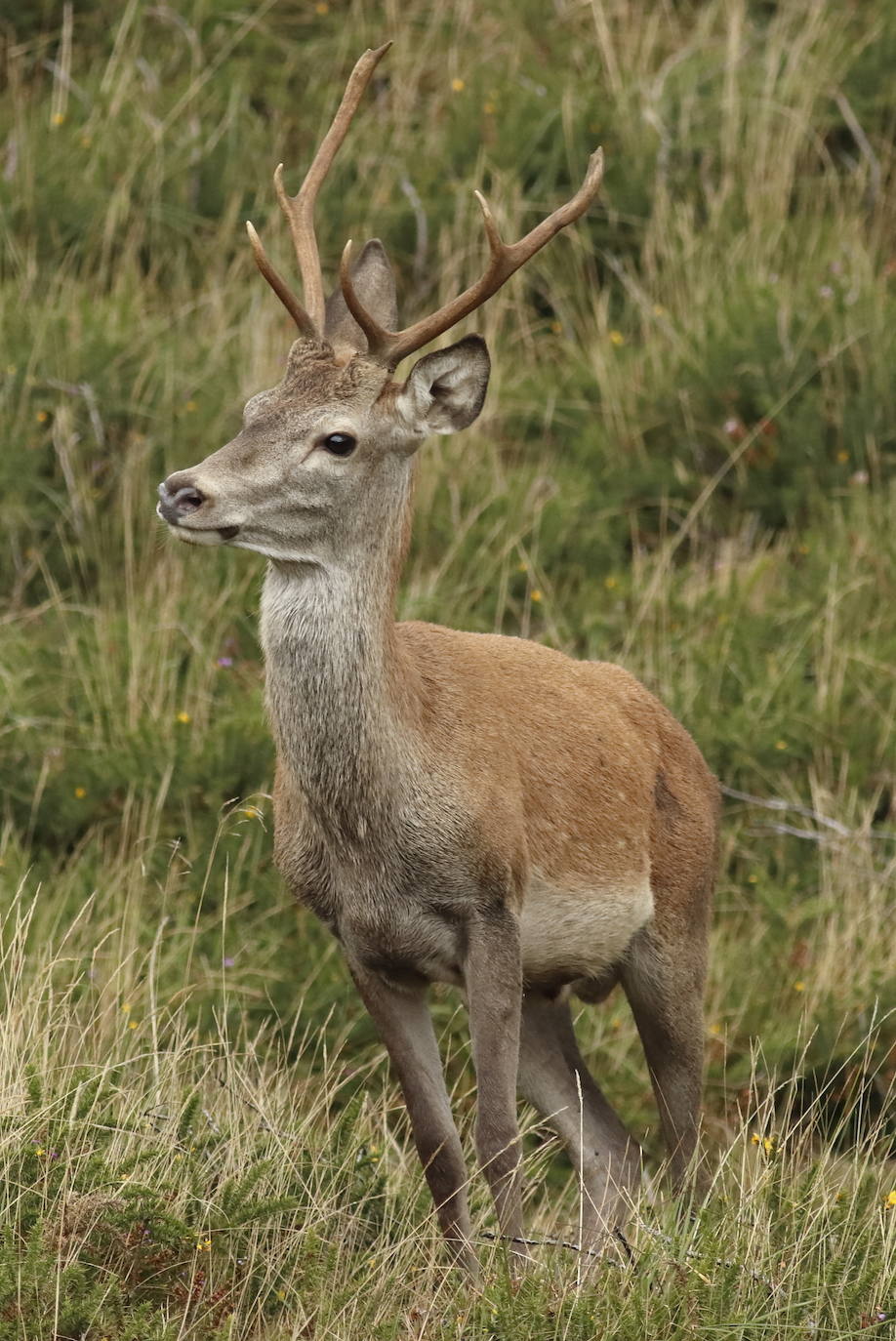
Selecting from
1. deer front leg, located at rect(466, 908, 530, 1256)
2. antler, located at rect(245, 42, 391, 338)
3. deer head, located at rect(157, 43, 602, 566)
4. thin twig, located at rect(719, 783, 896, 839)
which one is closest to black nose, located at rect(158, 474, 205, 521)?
deer head, located at rect(157, 43, 602, 566)

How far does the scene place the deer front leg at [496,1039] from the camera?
15.3 feet

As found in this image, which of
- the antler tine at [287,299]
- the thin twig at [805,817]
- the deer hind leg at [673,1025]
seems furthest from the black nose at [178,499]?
the thin twig at [805,817]

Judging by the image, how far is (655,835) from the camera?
5477 millimetres

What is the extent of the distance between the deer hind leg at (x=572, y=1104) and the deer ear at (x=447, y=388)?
158 centimetres

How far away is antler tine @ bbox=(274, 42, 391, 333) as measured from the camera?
17.0 feet

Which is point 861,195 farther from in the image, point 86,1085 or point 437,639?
point 86,1085

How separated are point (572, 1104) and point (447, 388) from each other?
1.96 m

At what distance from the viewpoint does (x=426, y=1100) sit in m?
4.84

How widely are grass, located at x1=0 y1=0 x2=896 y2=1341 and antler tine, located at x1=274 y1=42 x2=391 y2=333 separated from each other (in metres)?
1.42

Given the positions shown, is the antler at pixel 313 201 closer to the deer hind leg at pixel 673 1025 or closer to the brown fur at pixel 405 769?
the brown fur at pixel 405 769

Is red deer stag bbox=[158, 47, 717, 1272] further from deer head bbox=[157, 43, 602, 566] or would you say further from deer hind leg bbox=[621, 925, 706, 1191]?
deer hind leg bbox=[621, 925, 706, 1191]

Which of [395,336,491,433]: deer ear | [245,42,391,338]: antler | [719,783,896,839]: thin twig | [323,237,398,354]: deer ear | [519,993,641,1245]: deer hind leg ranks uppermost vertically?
[245,42,391,338]: antler

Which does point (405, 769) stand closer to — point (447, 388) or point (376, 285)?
point (447, 388)

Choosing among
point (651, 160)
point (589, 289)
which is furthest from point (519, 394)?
point (651, 160)
